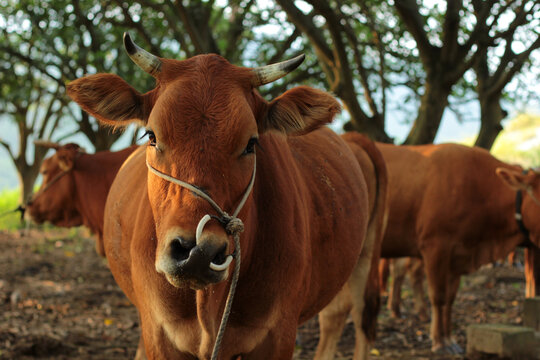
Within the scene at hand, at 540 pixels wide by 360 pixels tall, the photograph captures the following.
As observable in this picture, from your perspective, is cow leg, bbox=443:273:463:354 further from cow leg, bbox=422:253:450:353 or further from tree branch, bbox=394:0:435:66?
tree branch, bbox=394:0:435:66

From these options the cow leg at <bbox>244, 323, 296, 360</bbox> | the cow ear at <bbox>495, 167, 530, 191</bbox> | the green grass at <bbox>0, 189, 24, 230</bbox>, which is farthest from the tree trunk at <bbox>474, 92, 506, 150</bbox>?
the green grass at <bbox>0, 189, 24, 230</bbox>

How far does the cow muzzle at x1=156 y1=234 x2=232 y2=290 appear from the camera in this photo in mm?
2176

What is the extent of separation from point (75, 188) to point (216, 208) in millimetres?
5573

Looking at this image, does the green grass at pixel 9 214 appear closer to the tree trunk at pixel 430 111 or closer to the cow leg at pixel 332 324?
the tree trunk at pixel 430 111

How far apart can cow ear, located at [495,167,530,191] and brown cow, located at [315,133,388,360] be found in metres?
1.99

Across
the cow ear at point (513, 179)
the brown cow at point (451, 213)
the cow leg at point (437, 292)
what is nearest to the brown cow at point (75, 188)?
the brown cow at point (451, 213)

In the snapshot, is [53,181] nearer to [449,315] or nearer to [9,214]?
[449,315]

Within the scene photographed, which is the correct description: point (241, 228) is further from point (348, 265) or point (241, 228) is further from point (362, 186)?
point (362, 186)

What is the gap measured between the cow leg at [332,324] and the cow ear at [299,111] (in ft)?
8.35

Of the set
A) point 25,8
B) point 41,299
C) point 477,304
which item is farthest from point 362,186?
point 25,8

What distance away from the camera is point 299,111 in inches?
115

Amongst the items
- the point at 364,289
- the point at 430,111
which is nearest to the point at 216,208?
the point at 364,289

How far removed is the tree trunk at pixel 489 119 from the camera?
933 cm

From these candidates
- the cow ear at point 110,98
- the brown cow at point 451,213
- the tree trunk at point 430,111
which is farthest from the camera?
the tree trunk at point 430,111
